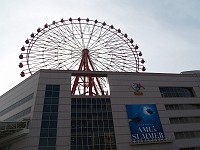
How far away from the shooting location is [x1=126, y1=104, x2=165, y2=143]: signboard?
31953mm

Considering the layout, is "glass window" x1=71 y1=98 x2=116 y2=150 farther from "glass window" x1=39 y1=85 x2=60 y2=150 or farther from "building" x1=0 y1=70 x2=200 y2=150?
"glass window" x1=39 y1=85 x2=60 y2=150

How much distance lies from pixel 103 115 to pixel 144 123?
6.83m

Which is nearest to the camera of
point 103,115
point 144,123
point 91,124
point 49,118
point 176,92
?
point 49,118

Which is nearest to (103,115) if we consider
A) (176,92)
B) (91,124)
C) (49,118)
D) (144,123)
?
(91,124)

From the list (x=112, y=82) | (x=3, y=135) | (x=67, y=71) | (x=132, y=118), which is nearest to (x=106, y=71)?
(x=112, y=82)

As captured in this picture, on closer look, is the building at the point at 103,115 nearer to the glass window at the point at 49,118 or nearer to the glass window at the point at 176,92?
the glass window at the point at 49,118

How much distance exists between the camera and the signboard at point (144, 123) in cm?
3195

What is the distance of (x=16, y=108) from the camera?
120ft

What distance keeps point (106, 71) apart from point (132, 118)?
1050cm

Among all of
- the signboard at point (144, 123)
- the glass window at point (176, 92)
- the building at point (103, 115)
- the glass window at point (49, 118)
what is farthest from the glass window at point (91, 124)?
the glass window at point (176, 92)

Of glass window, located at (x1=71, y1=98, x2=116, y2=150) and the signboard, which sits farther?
the signboard

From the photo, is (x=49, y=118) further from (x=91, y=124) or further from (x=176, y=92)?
(x=176, y=92)

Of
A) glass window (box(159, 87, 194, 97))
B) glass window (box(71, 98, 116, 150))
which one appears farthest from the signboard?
glass window (box(159, 87, 194, 97))

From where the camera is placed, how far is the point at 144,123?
33250 mm
